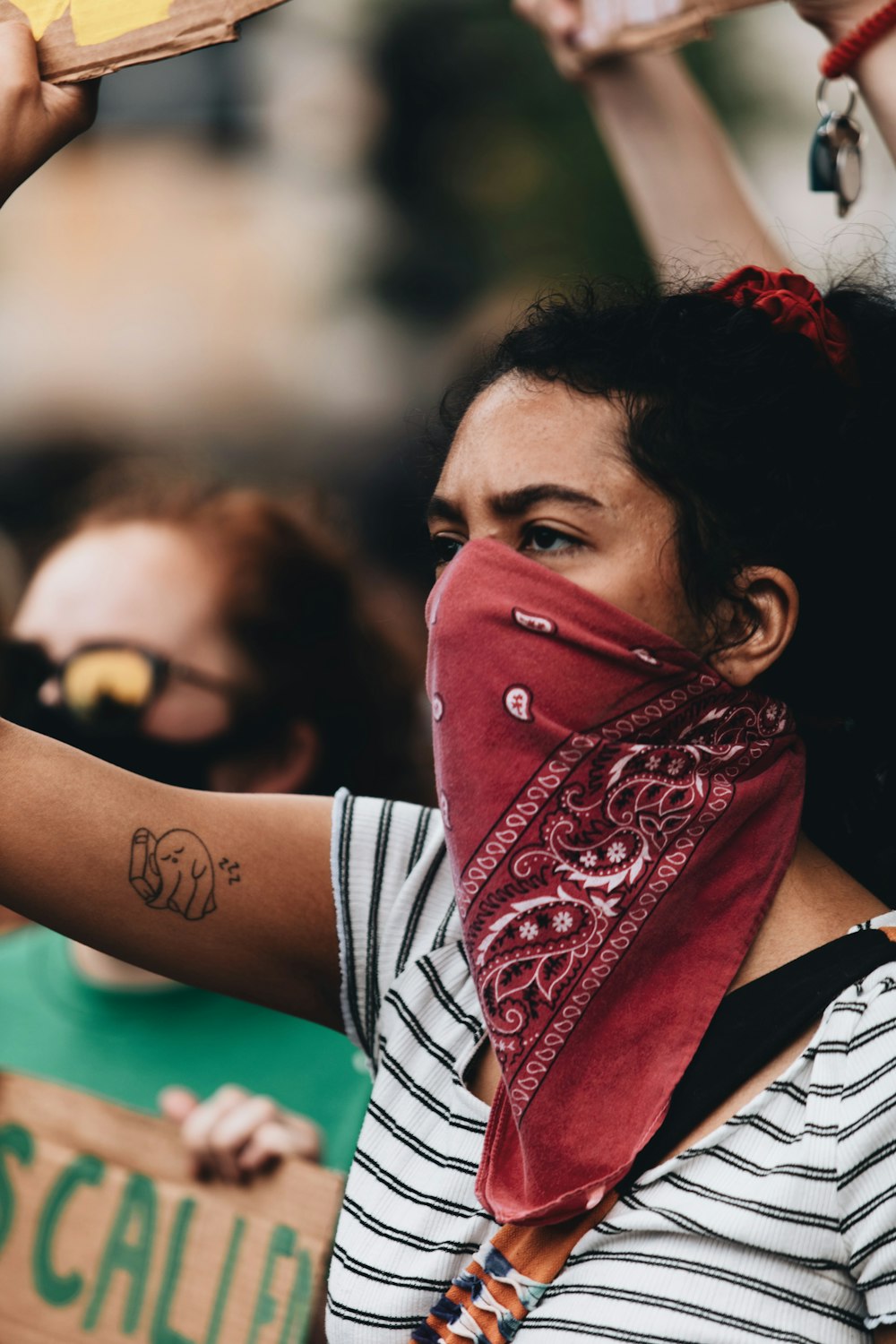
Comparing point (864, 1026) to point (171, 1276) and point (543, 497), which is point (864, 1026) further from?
point (171, 1276)

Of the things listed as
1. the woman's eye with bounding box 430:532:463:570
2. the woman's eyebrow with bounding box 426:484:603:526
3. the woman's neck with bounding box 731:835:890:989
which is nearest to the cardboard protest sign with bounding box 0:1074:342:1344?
the woman's neck with bounding box 731:835:890:989

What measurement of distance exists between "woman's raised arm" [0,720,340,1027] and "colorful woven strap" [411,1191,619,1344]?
465 millimetres

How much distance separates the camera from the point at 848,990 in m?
1.41

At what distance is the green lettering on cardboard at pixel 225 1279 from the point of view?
2.06 metres

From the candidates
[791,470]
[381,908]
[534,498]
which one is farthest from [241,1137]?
[791,470]

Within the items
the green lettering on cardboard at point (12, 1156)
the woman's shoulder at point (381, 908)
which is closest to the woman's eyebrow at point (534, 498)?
the woman's shoulder at point (381, 908)

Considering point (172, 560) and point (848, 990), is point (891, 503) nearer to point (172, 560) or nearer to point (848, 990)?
point (848, 990)

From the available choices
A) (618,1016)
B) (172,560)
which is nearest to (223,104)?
(172,560)

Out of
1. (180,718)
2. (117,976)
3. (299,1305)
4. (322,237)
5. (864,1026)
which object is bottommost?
(299,1305)

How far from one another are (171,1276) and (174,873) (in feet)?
2.53

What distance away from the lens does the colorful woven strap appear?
1436 millimetres

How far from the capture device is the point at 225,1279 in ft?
6.79

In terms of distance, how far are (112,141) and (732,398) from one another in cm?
374

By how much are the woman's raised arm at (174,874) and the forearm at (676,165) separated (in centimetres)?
128
